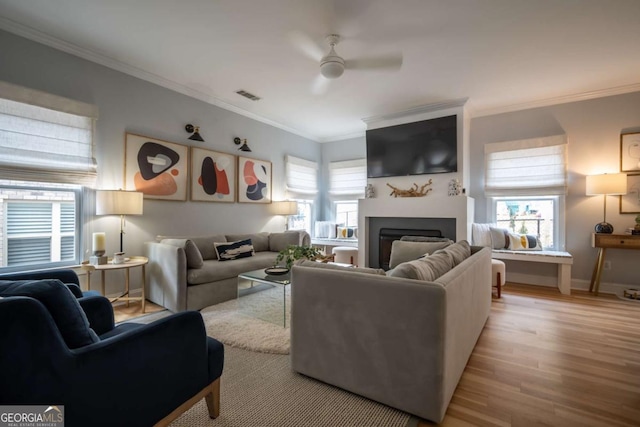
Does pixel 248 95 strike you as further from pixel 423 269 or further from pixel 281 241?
pixel 423 269

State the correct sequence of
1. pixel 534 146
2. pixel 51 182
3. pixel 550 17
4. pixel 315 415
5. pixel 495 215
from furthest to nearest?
pixel 495 215 → pixel 534 146 → pixel 51 182 → pixel 550 17 → pixel 315 415

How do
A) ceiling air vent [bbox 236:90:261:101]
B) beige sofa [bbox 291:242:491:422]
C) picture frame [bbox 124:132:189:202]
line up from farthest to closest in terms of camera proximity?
1. ceiling air vent [bbox 236:90:261:101]
2. picture frame [bbox 124:132:189:202]
3. beige sofa [bbox 291:242:491:422]

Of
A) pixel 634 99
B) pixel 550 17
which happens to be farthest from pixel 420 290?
pixel 634 99

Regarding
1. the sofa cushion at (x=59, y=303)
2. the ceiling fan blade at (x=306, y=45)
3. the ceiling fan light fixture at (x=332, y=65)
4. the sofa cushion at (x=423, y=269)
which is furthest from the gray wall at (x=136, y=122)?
the sofa cushion at (x=423, y=269)

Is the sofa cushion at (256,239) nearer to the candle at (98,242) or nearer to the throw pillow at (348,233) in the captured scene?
the candle at (98,242)

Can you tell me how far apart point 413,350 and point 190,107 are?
4050mm

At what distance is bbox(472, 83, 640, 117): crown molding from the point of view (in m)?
3.78

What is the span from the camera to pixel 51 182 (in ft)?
9.19

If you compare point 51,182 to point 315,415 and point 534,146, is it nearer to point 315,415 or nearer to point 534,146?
point 315,415

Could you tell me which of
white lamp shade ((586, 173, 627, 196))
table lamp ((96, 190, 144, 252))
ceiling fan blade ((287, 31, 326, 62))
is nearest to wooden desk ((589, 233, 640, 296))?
white lamp shade ((586, 173, 627, 196))

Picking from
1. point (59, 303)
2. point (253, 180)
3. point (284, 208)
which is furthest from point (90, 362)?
point (284, 208)

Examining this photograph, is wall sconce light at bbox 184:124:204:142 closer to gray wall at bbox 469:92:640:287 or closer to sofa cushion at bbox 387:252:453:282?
sofa cushion at bbox 387:252:453:282

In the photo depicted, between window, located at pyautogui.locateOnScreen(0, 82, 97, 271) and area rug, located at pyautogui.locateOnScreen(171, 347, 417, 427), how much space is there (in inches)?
94.9

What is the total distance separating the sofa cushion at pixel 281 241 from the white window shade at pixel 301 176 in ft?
4.12
